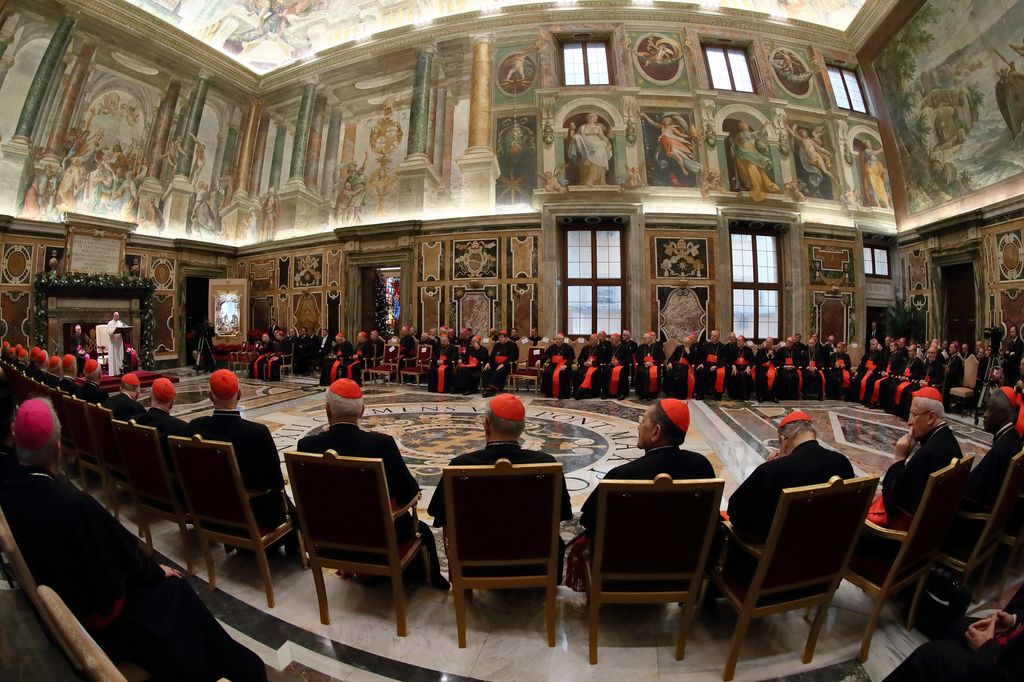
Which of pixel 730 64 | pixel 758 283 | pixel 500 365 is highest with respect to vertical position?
pixel 730 64

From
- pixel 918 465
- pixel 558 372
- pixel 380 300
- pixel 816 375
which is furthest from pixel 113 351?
pixel 816 375

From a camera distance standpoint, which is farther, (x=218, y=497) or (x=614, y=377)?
(x=614, y=377)

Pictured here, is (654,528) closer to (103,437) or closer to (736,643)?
(736,643)

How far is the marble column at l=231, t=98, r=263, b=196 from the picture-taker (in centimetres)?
1566

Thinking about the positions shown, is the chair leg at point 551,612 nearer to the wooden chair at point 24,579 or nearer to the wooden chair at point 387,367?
the wooden chair at point 24,579

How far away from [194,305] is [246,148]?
5.56 m

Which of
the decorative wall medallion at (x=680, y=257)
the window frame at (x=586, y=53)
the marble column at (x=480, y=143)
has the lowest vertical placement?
the decorative wall medallion at (x=680, y=257)

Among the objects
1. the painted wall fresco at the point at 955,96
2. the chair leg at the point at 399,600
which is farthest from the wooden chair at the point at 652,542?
the painted wall fresco at the point at 955,96

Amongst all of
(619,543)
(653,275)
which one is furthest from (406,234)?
Answer: (619,543)

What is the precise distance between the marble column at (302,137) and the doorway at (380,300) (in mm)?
3880

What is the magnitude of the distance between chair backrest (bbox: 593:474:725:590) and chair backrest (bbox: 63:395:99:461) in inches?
155

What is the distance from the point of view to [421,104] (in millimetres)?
13305

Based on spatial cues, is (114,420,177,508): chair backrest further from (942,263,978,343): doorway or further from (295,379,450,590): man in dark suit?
(942,263,978,343): doorway

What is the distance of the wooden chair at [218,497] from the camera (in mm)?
2340
